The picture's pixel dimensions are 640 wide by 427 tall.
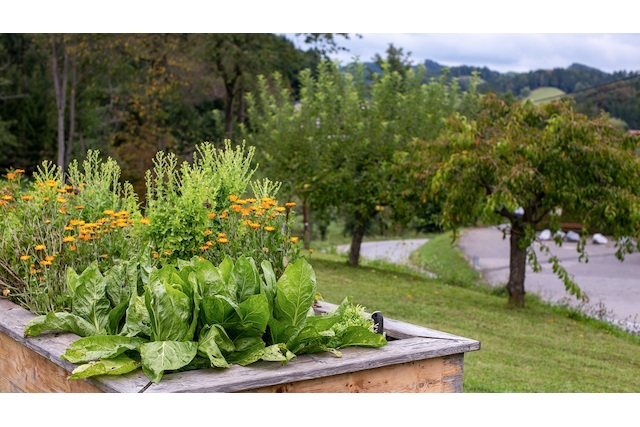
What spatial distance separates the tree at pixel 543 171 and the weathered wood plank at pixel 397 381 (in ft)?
17.8

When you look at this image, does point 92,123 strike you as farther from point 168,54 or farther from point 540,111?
point 540,111

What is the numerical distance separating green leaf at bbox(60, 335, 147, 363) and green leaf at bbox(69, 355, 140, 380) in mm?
46

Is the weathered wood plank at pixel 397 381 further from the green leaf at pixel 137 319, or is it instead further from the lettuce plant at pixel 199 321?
the green leaf at pixel 137 319

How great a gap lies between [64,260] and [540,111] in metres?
7.03

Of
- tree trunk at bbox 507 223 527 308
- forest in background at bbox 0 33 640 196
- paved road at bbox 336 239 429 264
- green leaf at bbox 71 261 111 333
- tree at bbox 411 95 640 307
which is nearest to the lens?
green leaf at bbox 71 261 111 333

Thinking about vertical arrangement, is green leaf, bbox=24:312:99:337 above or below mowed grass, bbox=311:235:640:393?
above

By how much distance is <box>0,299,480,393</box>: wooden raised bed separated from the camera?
9.30 ft

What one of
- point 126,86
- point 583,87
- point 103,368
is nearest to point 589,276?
point 103,368

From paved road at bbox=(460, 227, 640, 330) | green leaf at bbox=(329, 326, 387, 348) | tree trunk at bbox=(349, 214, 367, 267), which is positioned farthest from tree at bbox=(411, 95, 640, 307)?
green leaf at bbox=(329, 326, 387, 348)

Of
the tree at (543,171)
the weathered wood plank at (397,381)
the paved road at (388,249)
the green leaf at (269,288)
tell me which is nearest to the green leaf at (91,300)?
the green leaf at (269,288)

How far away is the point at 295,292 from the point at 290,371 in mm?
401

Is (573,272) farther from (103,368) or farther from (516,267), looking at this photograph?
(103,368)

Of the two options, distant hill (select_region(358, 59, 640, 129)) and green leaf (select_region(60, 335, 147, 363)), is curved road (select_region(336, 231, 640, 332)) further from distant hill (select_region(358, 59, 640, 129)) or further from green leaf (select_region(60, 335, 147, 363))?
green leaf (select_region(60, 335, 147, 363))

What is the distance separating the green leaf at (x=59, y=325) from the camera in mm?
3381
